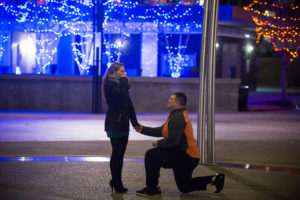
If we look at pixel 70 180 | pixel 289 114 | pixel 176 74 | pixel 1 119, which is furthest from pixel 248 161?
pixel 176 74

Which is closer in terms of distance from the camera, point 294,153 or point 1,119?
point 294,153

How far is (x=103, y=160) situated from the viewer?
9.93m

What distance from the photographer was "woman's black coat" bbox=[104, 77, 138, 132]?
23.4 feet

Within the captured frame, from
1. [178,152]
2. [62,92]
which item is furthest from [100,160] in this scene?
[62,92]

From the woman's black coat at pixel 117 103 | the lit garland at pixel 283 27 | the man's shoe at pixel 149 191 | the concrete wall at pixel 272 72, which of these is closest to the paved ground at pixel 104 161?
the man's shoe at pixel 149 191

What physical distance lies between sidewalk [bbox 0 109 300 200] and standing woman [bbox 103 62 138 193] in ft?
1.69

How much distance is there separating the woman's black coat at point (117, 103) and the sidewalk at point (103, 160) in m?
1.01

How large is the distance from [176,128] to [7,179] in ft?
10.1

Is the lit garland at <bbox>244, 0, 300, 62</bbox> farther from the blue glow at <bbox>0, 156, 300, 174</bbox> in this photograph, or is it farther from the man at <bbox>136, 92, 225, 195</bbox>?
the man at <bbox>136, 92, 225, 195</bbox>

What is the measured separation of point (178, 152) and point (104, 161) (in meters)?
3.16

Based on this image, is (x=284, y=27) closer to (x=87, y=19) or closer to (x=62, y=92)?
(x=87, y=19)

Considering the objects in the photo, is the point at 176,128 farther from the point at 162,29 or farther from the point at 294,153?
the point at 162,29

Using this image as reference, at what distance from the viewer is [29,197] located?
7047mm

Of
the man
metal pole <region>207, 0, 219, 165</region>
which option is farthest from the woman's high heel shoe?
metal pole <region>207, 0, 219, 165</region>
